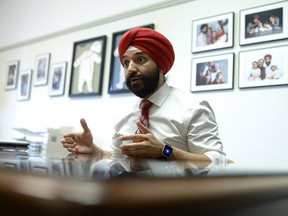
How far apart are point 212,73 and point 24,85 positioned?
2.48 meters

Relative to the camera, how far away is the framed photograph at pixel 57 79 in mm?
3215

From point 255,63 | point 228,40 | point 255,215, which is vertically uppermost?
point 228,40

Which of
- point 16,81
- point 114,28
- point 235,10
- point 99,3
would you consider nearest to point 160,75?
point 235,10

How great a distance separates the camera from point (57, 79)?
3.27 m

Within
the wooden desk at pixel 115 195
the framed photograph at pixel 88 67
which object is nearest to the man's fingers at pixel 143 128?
the wooden desk at pixel 115 195

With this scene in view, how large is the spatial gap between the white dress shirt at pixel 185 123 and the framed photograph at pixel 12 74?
283 cm

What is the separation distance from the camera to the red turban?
1555 millimetres

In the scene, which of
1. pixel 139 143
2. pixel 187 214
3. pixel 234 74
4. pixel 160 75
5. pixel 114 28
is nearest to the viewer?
pixel 187 214

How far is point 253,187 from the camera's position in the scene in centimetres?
26

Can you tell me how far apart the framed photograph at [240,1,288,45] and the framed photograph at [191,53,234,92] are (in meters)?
0.18

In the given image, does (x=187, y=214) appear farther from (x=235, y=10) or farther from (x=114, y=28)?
(x=114, y=28)

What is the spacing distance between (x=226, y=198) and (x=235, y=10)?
2181 mm

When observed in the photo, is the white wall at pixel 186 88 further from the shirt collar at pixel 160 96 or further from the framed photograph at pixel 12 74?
the shirt collar at pixel 160 96

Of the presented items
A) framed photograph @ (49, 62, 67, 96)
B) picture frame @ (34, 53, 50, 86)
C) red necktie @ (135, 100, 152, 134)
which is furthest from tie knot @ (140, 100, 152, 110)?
picture frame @ (34, 53, 50, 86)
